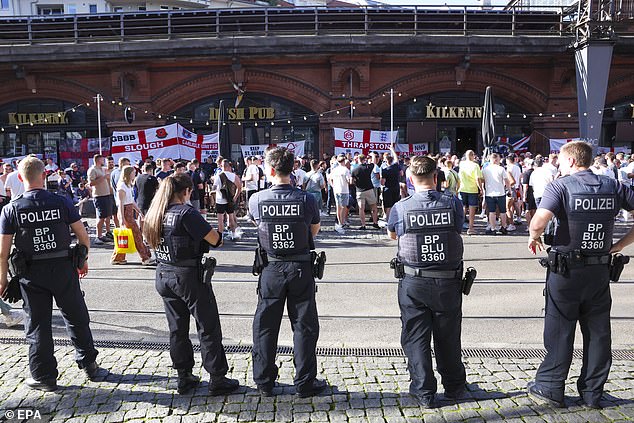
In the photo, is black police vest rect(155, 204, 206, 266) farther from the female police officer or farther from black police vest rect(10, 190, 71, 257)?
black police vest rect(10, 190, 71, 257)

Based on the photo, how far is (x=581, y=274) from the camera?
3.89 meters

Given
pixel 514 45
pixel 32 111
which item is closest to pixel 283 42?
pixel 514 45

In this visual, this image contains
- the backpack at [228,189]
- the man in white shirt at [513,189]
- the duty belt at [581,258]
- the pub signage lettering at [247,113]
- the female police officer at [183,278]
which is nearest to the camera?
the duty belt at [581,258]

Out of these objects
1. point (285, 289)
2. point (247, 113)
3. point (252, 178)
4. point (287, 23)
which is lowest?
point (285, 289)

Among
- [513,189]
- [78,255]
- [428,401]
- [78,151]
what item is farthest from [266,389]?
[78,151]

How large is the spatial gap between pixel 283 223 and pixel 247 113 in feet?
60.9

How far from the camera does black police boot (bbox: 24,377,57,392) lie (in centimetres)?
426

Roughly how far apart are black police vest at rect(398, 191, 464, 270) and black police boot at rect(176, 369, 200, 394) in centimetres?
203

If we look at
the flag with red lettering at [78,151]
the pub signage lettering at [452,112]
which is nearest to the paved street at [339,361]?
the pub signage lettering at [452,112]

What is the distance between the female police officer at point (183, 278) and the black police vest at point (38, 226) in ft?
2.77

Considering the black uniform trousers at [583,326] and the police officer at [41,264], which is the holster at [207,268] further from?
the black uniform trousers at [583,326]

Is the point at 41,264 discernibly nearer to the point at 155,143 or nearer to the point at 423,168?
the point at 423,168

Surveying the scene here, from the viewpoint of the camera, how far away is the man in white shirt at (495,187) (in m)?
11.6

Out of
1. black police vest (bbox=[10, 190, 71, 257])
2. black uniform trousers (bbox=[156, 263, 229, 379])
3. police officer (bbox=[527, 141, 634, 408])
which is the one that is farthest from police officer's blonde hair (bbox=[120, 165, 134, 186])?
police officer (bbox=[527, 141, 634, 408])
